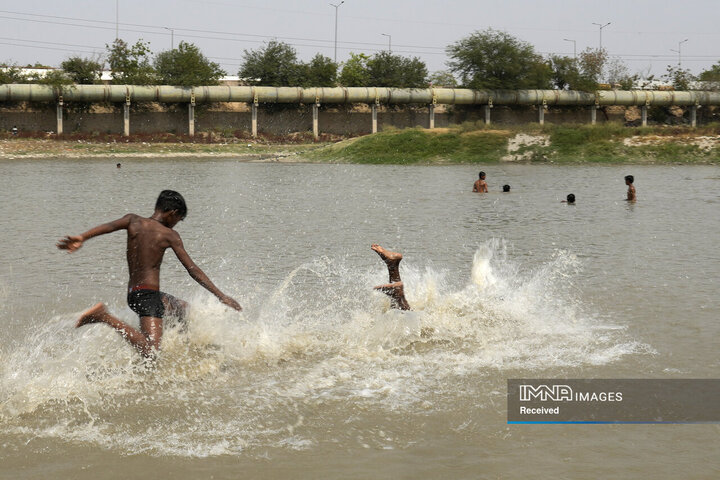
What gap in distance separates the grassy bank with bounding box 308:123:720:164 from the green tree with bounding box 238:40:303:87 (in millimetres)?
20750

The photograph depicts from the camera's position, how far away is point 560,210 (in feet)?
67.6

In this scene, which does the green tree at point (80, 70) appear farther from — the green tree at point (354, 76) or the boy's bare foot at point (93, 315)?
the boy's bare foot at point (93, 315)

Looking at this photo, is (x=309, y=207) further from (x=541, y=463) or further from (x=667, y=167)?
(x=667, y=167)

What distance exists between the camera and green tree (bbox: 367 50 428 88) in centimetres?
6825

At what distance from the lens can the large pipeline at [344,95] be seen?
5575 centimetres

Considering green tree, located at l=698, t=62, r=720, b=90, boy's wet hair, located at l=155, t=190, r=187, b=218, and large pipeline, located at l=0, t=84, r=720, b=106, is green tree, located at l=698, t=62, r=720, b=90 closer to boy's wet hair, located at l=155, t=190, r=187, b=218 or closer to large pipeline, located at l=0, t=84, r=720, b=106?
large pipeline, located at l=0, t=84, r=720, b=106

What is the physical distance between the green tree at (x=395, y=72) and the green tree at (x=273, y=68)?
662 centimetres

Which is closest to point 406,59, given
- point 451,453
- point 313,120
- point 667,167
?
point 313,120

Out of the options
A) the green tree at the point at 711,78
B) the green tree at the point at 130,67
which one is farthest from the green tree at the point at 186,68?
the green tree at the point at 711,78

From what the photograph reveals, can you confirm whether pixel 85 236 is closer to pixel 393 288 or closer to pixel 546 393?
pixel 393 288

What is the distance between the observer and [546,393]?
21.5 ft

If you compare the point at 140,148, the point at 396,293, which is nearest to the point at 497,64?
the point at 140,148

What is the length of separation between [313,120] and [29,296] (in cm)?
5370

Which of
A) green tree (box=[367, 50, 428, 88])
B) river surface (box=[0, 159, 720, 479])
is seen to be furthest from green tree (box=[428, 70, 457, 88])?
river surface (box=[0, 159, 720, 479])
